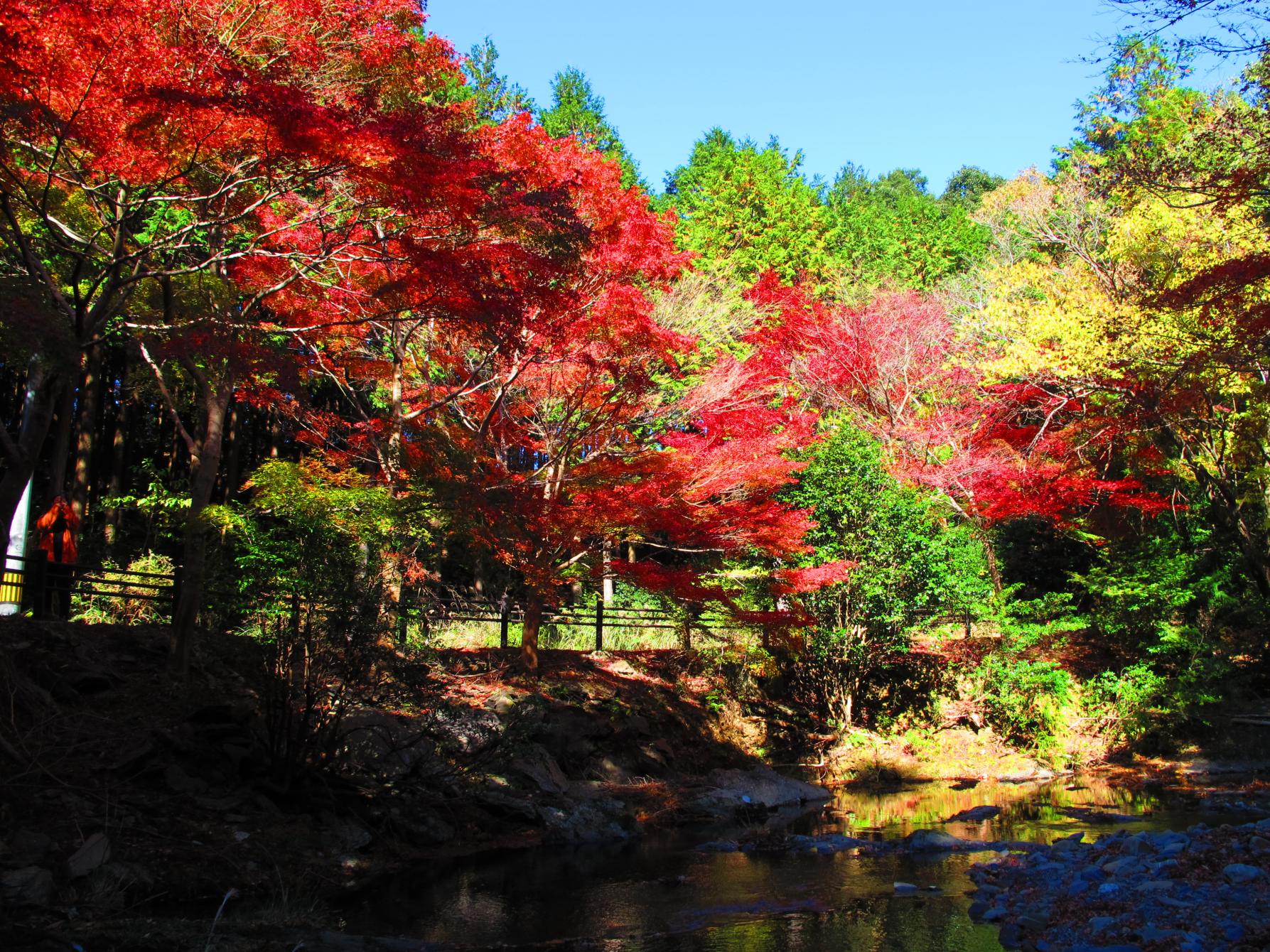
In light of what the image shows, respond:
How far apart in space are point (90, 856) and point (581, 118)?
2533 cm

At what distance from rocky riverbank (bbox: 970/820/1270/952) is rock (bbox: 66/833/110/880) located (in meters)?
5.83

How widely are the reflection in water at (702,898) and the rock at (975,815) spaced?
0.64ft

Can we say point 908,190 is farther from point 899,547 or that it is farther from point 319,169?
point 319,169

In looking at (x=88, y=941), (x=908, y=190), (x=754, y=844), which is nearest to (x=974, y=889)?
(x=754, y=844)

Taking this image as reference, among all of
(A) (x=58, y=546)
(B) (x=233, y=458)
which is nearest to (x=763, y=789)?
(A) (x=58, y=546)

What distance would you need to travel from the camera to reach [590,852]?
940 centimetres

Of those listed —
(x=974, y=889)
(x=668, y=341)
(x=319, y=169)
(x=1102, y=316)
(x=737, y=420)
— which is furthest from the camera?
(x=737, y=420)

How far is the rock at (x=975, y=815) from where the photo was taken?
433 inches

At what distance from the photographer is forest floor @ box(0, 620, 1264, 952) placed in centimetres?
610

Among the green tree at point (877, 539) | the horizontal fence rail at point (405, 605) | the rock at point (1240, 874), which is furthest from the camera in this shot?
the green tree at point (877, 539)

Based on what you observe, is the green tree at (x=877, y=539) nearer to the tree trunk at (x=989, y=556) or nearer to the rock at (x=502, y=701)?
the tree trunk at (x=989, y=556)

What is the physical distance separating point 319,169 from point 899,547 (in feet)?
33.1

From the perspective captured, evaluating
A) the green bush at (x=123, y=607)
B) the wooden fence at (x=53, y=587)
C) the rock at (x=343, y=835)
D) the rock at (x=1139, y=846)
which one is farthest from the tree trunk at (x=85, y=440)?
Answer: the rock at (x=1139, y=846)

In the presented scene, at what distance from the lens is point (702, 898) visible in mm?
7504
